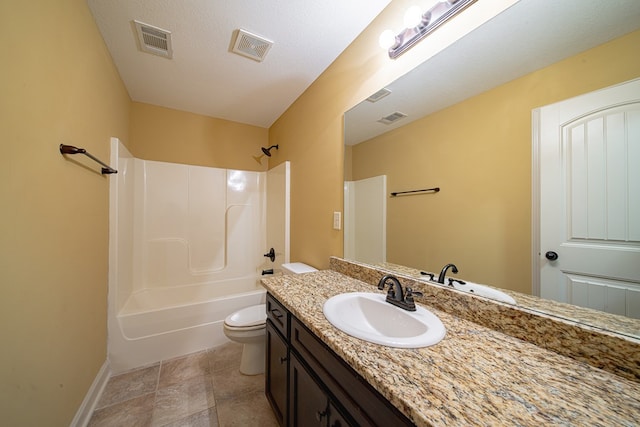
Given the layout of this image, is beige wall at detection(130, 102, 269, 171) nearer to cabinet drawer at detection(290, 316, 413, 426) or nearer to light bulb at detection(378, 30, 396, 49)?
light bulb at detection(378, 30, 396, 49)

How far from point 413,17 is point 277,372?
191 centimetres

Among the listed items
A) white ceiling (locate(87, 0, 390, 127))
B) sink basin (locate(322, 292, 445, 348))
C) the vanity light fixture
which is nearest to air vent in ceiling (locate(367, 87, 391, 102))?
the vanity light fixture

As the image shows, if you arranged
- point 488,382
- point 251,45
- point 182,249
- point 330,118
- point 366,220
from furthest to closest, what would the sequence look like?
point 182,249, point 330,118, point 251,45, point 366,220, point 488,382

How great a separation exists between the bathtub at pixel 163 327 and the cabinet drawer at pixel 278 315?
3.60ft

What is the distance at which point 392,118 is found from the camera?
1232mm

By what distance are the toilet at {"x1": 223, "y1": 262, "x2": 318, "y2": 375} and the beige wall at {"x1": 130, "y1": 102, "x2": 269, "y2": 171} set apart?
1.74 m

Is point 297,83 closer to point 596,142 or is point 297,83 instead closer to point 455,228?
point 455,228

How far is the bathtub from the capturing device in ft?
5.61

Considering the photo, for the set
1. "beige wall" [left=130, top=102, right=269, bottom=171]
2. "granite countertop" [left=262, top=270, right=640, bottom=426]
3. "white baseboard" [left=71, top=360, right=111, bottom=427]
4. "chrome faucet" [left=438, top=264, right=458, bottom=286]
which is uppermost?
"beige wall" [left=130, top=102, right=269, bottom=171]

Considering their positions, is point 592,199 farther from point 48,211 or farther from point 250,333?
point 48,211

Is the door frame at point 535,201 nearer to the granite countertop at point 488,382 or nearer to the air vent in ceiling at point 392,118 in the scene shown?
the granite countertop at point 488,382

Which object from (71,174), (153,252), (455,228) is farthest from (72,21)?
(455,228)

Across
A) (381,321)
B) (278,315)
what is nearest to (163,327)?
(278,315)

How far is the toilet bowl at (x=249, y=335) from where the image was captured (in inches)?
→ 63.2
